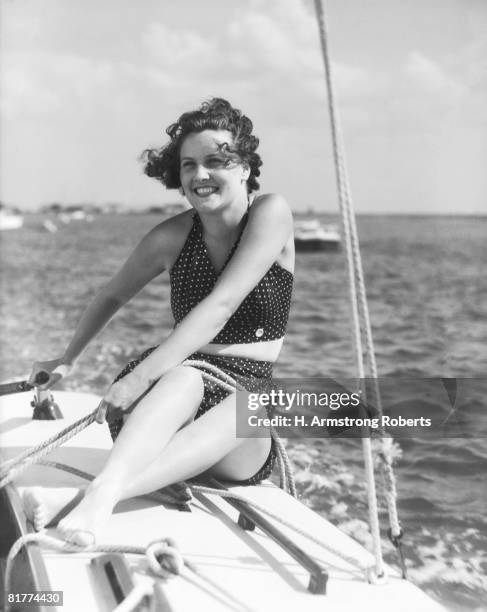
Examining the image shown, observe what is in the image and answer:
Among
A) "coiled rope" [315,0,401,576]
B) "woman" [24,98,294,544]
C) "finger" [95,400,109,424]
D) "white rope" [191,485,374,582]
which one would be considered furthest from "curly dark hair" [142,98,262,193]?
"white rope" [191,485,374,582]

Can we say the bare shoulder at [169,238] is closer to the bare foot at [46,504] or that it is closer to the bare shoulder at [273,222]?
the bare shoulder at [273,222]

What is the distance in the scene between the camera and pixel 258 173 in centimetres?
234

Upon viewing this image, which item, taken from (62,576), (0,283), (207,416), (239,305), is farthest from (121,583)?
(0,283)

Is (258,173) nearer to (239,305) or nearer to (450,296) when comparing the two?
(239,305)

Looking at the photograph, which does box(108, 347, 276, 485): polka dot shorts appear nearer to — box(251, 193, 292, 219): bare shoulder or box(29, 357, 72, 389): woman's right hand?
box(29, 357, 72, 389): woman's right hand

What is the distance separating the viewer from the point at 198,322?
1995mm

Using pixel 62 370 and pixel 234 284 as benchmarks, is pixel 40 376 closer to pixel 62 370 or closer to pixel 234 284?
pixel 62 370

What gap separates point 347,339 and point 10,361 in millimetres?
4089

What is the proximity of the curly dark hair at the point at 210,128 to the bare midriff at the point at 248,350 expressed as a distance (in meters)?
0.51

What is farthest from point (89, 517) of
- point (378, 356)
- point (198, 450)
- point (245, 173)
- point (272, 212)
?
point (378, 356)

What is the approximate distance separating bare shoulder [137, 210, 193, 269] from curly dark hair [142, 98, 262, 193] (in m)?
0.11

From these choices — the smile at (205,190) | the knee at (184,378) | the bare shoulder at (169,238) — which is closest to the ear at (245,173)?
the smile at (205,190)

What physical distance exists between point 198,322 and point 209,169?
47 cm

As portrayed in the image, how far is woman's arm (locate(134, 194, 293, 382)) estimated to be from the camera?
1977 mm
